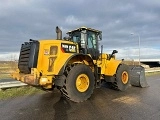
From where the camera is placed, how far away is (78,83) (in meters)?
8.04

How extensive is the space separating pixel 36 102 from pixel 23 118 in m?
2.02

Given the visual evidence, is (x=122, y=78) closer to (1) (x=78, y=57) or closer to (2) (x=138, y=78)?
(2) (x=138, y=78)

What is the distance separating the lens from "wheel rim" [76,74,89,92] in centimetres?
798

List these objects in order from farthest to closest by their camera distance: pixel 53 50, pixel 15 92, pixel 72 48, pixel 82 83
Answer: pixel 15 92 < pixel 72 48 < pixel 82 83 < pixel 53 50

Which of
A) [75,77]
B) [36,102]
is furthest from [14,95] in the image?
[75,77]

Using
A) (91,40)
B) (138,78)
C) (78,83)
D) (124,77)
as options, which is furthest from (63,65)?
(138,78)

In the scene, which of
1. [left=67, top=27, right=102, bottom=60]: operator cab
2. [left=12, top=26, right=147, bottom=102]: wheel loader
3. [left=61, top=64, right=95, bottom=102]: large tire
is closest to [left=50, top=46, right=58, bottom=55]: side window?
[left=12, top=26, right=147, bottom=102]: wheel loader

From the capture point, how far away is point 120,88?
10.0m

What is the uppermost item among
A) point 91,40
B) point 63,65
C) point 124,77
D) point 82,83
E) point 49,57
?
point 91,40

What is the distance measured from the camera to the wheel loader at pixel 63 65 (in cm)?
754

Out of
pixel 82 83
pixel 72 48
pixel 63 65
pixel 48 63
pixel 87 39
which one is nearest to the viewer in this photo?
pixel 63 65

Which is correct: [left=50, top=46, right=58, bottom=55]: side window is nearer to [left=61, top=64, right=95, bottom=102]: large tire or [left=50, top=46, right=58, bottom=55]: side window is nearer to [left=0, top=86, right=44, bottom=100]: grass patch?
[left=61, top=64, right=95, bottom=102]: large tire

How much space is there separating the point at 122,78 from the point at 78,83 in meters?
3.01

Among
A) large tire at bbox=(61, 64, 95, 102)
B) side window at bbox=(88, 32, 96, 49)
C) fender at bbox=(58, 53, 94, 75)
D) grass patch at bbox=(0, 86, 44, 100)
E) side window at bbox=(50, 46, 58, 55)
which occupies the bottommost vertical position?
grass patch at bbox=(0, 86, 44, 100)
